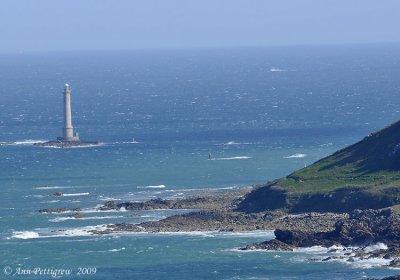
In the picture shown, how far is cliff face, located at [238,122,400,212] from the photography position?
303ft

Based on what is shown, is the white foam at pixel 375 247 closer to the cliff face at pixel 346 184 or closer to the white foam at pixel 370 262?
the white foam at pixel 370 262

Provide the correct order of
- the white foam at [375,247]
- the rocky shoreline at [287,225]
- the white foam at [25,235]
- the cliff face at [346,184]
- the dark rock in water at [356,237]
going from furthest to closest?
the cliff face at [346,184], the white foam at [25,235], the rocky shoreline at [287,225], the white foam at [375,247], the dark rock in water at [356,237]

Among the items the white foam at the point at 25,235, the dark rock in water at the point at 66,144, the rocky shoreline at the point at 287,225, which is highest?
the rocky shoreline at the point at 287,225

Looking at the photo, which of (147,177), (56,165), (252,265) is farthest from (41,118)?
(252,265)

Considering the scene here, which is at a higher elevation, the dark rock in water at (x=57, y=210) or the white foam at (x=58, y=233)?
the white foam at (x=58, y=233)

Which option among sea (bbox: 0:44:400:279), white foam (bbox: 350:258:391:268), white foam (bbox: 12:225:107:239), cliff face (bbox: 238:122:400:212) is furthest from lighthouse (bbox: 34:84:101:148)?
white foam (bbox: 350:258:391:268)

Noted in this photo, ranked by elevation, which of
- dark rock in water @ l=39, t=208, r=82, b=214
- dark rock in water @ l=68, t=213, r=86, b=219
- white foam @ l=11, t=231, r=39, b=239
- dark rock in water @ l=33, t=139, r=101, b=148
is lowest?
dark rock in water @ l=33, t=139, r=101, b=148

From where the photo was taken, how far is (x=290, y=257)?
77.9 meters

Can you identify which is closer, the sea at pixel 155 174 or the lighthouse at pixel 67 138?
the sea at pixel 155 174

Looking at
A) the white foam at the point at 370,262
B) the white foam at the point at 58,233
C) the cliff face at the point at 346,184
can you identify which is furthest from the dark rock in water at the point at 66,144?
the white foam at the point at 370,262

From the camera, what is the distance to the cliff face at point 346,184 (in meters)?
92.4

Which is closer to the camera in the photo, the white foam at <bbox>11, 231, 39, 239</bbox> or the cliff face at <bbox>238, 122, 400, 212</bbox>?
the white foam at <bbox>11, 231, 39, 239</bbox>

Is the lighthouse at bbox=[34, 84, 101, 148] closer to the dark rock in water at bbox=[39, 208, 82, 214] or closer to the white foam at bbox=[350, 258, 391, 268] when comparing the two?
the dark rock in water at bbox=[39, 208, 82, 214]

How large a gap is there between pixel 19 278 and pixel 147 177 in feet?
140
